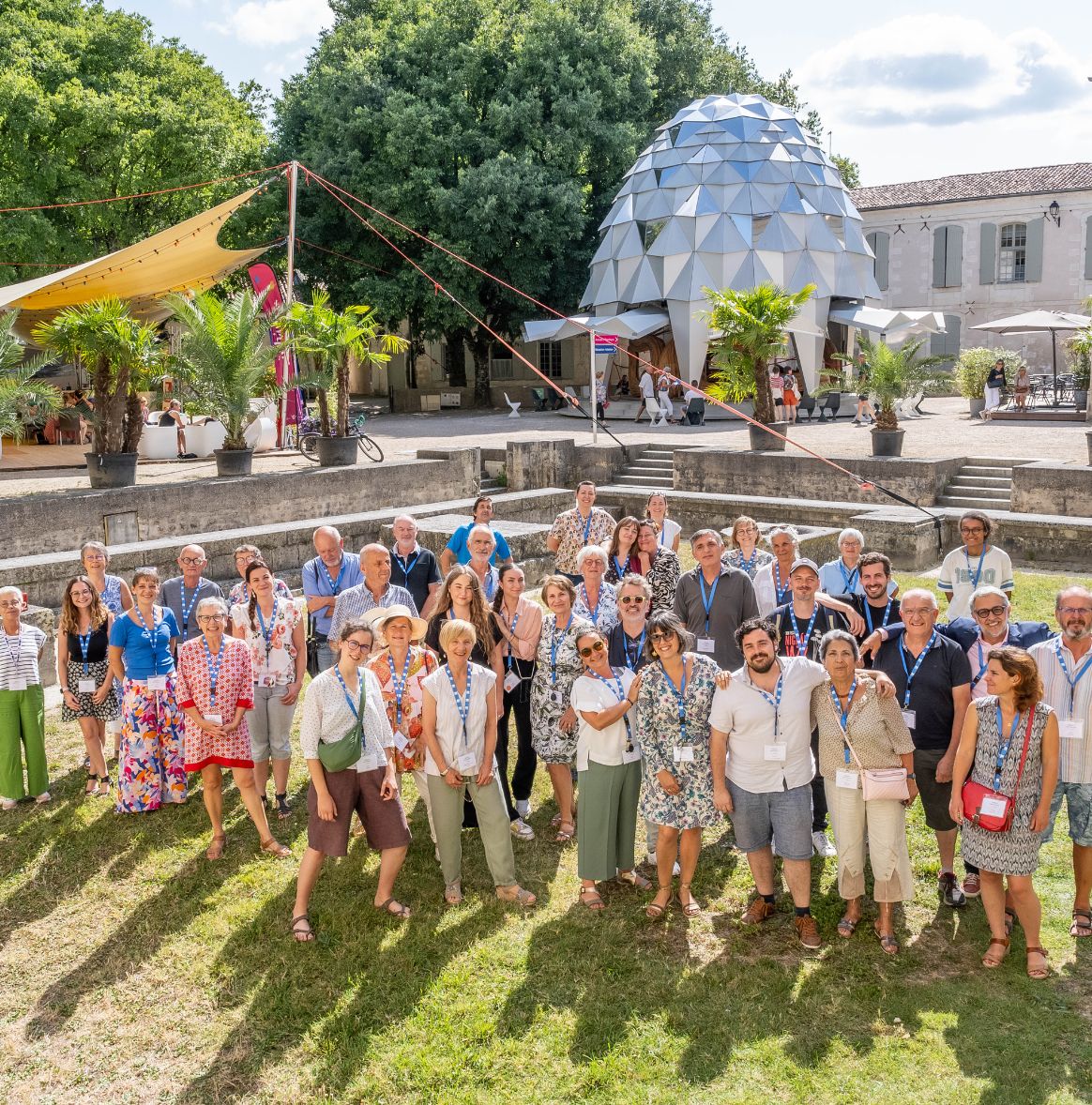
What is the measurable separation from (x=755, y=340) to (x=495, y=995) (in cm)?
1429

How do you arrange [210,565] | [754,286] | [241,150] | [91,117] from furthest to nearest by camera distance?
[241,150] < [754,286] < [91,117] < [210,565]

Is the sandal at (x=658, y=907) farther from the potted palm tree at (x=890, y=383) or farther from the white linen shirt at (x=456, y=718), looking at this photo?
the potted palm tree at (x=890, y=383)

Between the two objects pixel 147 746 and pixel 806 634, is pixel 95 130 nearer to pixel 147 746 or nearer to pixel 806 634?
pixel 147 746

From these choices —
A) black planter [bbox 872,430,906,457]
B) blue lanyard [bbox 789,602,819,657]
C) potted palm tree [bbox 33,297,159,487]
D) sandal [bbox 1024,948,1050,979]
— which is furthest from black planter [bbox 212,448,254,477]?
sandal [bbox 1024,948,1050,979]

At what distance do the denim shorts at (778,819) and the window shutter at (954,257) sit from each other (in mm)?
38840

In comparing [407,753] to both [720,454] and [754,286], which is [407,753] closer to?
[720,454]

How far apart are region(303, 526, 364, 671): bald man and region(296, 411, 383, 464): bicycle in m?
9.57

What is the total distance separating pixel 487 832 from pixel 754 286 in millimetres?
23625

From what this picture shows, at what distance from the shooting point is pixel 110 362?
13.9 m

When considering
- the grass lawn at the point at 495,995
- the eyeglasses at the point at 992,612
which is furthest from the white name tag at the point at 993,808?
the eyeglasses at the point at 992,612

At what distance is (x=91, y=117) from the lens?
78.5ft

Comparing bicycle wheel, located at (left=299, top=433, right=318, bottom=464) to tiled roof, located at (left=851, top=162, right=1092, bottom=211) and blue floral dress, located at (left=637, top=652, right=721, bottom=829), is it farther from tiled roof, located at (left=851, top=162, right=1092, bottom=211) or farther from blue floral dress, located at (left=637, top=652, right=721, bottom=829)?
tiled roof, located at (left=851, top=162, right=1092, bottom=211)

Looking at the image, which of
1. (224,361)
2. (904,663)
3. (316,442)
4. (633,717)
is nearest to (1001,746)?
(904,663)

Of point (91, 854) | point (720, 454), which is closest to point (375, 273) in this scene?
point (720, 454)
